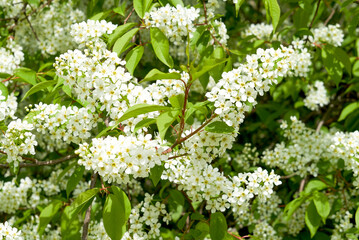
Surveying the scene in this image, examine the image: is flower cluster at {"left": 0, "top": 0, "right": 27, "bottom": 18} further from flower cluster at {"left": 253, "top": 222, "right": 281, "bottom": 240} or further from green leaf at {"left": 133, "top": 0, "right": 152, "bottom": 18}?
flower cluster at {"left": 253, "top": 222, "right": 281, "bottom": 240}

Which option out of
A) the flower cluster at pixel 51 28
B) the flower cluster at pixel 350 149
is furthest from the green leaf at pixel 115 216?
the flower cluster at pixel 51 28

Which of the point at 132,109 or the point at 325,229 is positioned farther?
the point at 325,229

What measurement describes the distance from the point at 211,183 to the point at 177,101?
739 mm

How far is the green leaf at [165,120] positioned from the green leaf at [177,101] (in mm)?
50

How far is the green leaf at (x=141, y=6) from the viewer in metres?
3.15

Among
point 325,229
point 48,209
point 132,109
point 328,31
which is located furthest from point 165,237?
point 328,31

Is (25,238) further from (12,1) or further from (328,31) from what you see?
(328,31)

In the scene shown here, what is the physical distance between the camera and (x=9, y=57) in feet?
14.1

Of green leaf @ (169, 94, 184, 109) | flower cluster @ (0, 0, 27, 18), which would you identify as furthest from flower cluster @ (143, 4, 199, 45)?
flower cluster @ (0, 0, 27, 18)

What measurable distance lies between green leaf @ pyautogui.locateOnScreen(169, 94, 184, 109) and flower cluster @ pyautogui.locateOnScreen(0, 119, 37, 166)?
113cm

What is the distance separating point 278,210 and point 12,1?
364cm

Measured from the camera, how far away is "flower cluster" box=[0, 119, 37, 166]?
3.08m

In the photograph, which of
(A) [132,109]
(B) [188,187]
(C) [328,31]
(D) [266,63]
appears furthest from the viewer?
(C) [328,31]

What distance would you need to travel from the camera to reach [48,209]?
383cm
